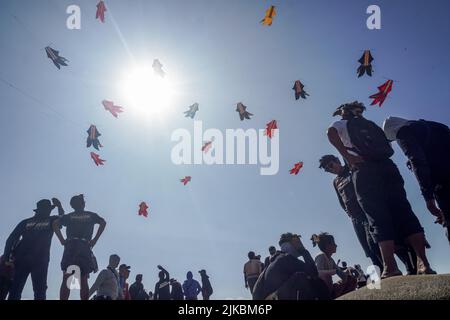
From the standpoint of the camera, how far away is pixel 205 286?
11.7 metres

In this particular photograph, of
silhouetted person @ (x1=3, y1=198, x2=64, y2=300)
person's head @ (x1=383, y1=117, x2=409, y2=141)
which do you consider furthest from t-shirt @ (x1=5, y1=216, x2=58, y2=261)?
person's head @ (x1=383, y1=117, x2=409, y2=141)

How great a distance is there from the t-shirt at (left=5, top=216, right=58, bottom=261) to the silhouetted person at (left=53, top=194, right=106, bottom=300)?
166mm

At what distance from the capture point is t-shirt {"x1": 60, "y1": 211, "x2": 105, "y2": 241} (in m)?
4.89

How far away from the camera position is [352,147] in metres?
3.55

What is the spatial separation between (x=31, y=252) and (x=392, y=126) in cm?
494

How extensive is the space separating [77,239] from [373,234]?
381 centimetres

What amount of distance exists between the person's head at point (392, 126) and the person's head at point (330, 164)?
3.83 feet

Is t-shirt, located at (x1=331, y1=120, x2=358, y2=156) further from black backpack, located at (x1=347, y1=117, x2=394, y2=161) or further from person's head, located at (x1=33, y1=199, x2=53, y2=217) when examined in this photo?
person's head, located at (x1=33, y1=199, x2=53, y2=217)

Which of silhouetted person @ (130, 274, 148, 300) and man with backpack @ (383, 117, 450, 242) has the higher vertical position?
man with backpack @ (383, 117, 450, 242)

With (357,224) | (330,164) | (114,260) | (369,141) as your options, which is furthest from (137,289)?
(369,141)
